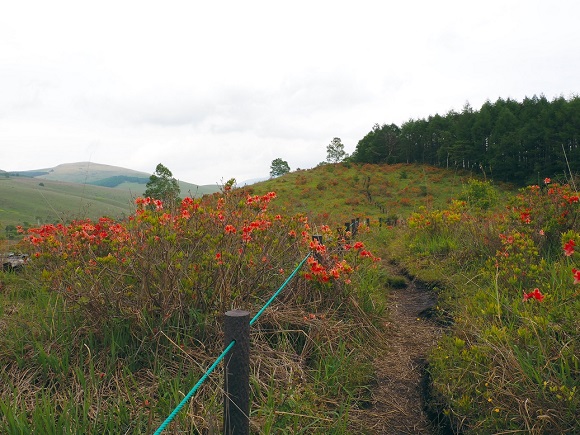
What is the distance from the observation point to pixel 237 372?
1.81m

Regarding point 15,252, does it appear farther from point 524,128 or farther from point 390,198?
point 524,128

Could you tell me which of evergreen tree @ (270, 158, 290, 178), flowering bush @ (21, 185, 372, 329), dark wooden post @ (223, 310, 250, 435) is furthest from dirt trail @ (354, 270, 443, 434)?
evergreen tree @ (270, 158, 290, 178)

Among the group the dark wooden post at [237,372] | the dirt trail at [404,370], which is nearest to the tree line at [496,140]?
the dirt trail at [404,370]

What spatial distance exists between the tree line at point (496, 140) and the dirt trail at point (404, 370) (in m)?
19.7

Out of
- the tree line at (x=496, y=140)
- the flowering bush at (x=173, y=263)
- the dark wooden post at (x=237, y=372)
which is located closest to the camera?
the dark wooden post at (x=237, y=372)

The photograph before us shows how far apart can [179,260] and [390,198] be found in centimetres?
2520

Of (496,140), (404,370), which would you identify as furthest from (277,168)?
(404,370)

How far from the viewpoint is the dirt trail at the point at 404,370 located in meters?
2.83

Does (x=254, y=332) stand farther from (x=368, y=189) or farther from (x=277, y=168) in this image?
(x=277, y=168)

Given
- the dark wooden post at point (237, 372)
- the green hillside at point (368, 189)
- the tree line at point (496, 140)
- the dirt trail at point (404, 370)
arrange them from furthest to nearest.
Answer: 1. the tree line at point (496, 140)
2. the green hillside at point (368, 189)
3. the dirt trail at point (404, 370)
4. the dark wooden post at point (237, 372)

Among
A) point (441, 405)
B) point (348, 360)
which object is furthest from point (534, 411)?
point (348, 360)

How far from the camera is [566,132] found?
97.4 ft

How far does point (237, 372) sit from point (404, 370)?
2.31 meters

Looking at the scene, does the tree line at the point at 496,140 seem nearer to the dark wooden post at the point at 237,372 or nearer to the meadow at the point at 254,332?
the meadow at the point at 254,332
